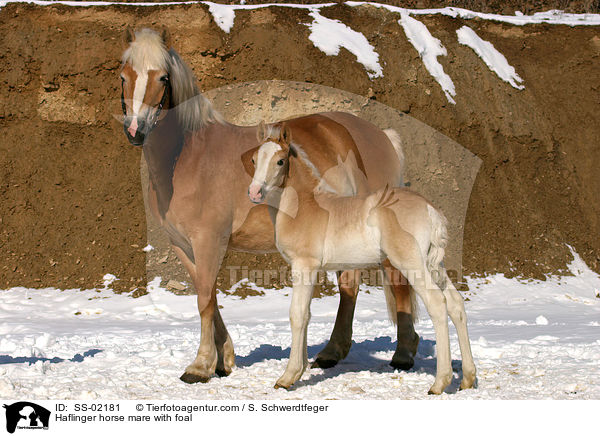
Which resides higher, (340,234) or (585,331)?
(340,234)

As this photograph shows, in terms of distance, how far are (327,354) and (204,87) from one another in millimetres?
14560

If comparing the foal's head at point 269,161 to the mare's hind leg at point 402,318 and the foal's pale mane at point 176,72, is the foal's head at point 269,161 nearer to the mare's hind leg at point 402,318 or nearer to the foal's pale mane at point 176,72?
the foal's pale mane at point 176,72

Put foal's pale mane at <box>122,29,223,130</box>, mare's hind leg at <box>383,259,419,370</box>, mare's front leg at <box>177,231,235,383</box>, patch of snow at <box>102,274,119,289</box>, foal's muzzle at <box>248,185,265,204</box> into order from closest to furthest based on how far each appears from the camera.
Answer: foal's muzzle at <box>248,185,265,204</box>, foal's pale mane at <box>122,29,223,130</box>, mare's front leg at <box>177,231,235,383</box>, mare's hind leg at <box>383,259,419,370</box>, patch of snow at <box>102,274,119,289</box>

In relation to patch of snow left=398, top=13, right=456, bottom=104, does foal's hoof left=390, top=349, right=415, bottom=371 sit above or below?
below

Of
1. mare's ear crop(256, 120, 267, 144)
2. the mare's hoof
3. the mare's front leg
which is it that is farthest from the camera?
the mare's hoof

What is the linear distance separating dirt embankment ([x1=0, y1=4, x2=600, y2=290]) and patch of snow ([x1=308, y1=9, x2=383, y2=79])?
0.26 meters

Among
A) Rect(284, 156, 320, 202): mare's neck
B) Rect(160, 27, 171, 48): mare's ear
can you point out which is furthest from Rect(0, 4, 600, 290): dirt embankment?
Rect(284, 156, 320, 202): mare's neck

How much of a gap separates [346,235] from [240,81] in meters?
15.4

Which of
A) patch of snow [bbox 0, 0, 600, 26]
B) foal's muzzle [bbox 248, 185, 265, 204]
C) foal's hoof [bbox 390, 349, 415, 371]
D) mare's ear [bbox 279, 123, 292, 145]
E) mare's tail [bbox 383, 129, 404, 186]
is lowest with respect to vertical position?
foal's hoof [bbox 390, 349, 415, 371]

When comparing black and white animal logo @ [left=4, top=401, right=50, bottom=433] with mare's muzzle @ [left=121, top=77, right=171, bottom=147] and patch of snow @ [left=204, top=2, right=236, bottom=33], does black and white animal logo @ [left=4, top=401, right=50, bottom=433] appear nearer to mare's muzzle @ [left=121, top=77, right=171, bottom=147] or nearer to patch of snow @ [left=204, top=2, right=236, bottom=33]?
mare's muzzle @ [left=121, top=77, right=171, bottom=147]

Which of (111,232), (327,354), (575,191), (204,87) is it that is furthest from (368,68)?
(327,354)

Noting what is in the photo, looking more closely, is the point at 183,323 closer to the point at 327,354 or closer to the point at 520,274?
the point at 327,354

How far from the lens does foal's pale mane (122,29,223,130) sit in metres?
6.93

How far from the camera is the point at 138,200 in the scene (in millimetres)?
18922
